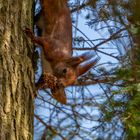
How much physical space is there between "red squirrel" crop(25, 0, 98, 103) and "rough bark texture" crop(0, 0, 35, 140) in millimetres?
162

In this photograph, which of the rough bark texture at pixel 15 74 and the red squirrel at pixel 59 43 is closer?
the rough bark texture at pixel 15 74

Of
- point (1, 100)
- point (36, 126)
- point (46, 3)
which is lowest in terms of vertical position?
point (36, 126)

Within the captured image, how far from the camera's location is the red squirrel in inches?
74.3

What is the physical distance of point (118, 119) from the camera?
8.29ft

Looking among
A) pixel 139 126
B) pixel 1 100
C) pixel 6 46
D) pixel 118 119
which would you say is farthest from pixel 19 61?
pixel 118 119

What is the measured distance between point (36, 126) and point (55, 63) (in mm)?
939

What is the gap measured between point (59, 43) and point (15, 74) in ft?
1.27

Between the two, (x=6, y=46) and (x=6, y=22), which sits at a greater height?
(x=6, y=22)

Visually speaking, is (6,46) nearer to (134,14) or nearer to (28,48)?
(28,48)

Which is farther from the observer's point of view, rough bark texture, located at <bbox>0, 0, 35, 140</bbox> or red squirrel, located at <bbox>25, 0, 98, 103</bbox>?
red squirrel, located at <bbox>25, 0, 98, 103</bbox>

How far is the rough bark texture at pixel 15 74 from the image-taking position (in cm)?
153

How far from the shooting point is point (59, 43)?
1926 millimetres

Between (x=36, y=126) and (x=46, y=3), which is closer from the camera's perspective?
(x=46, y=3)

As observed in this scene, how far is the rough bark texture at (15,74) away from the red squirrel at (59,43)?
16 cm
